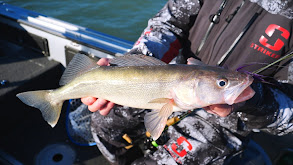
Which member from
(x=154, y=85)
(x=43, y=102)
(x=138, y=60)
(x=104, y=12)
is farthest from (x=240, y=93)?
(x=104, y=12)

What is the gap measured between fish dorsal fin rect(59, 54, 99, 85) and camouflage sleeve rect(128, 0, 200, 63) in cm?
70

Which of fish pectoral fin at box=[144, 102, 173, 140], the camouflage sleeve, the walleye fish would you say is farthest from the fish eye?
the camouflage sleeve

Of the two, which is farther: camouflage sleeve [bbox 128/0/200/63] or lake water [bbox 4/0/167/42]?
lake water [bbox 4/0/167/42]

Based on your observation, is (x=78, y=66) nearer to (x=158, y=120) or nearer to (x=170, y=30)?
(x=158, y=120)

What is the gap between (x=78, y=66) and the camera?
2219 millimetres

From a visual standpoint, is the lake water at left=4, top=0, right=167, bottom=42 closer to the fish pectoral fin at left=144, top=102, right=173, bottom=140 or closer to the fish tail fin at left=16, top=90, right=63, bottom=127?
the fish tail fin at left=16, top=90, right=63, bottom=127

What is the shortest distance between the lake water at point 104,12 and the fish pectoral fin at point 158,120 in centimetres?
566

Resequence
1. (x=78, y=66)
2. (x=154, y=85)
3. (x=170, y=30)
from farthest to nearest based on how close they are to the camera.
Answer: (x=170, y=30)
(x=78, y=66)
(x=154, y=85)

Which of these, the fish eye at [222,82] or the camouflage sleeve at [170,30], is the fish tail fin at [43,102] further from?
the fish eye at [222,82]

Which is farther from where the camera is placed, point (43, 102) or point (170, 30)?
point (170, 30)

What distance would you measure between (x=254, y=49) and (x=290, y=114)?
77 centimetres

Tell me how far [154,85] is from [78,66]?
2.61 feet

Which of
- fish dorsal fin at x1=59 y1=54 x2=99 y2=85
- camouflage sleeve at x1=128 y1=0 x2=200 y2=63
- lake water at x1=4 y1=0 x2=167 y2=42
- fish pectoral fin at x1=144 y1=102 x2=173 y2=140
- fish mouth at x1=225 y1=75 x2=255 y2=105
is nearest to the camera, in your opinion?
fish mouth at x1=225 y1=75 x2=255 y2=105

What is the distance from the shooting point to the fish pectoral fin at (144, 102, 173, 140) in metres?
→ 1.99
